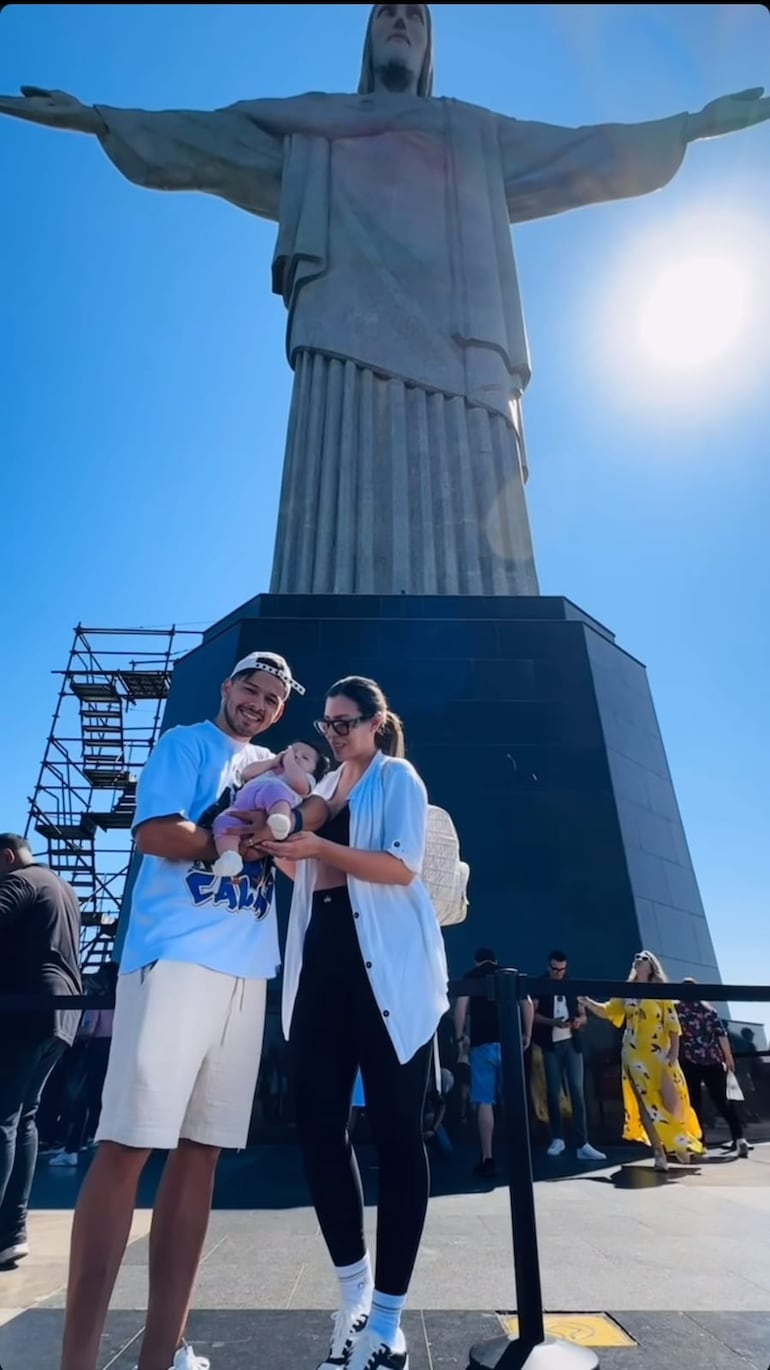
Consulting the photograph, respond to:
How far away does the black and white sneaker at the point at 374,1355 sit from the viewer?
193cm

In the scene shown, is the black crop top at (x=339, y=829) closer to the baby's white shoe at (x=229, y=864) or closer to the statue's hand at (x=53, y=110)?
the baby's white shoe at (x=229, y=864)

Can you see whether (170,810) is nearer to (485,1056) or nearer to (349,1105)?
(349,1105)

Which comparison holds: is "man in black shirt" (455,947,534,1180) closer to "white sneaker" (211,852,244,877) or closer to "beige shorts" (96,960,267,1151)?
"beige shorts" (96,960,267,1151)

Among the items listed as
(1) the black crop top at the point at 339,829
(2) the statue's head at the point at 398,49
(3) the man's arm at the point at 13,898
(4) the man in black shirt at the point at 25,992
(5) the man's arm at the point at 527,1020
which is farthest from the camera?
(2) the statue's head at the point at 398,49

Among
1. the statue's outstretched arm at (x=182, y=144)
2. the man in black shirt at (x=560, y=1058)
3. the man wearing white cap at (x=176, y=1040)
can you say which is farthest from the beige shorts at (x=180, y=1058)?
the statue's outstretched arm at (x=182, y=144)

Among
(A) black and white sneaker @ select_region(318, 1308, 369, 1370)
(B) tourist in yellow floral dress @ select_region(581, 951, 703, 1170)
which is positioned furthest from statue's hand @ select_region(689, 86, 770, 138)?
(A) black and white sneaker @ select_region(318, 1308, 369, 1370)

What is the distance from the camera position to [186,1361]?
2.02 m

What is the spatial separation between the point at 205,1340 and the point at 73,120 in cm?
1482

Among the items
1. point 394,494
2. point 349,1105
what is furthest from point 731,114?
point 349,1105

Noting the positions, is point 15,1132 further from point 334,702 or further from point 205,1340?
point 334,702

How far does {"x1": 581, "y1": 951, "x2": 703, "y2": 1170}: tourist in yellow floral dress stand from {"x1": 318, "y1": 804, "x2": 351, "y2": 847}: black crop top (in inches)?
153

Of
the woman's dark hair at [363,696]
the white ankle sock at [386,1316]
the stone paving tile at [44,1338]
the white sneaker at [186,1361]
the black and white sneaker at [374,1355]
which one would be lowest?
the stone paving tile at [44,1338]

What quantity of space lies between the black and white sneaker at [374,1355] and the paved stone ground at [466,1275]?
0.92 ft

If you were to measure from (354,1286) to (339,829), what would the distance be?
1.18 meters
